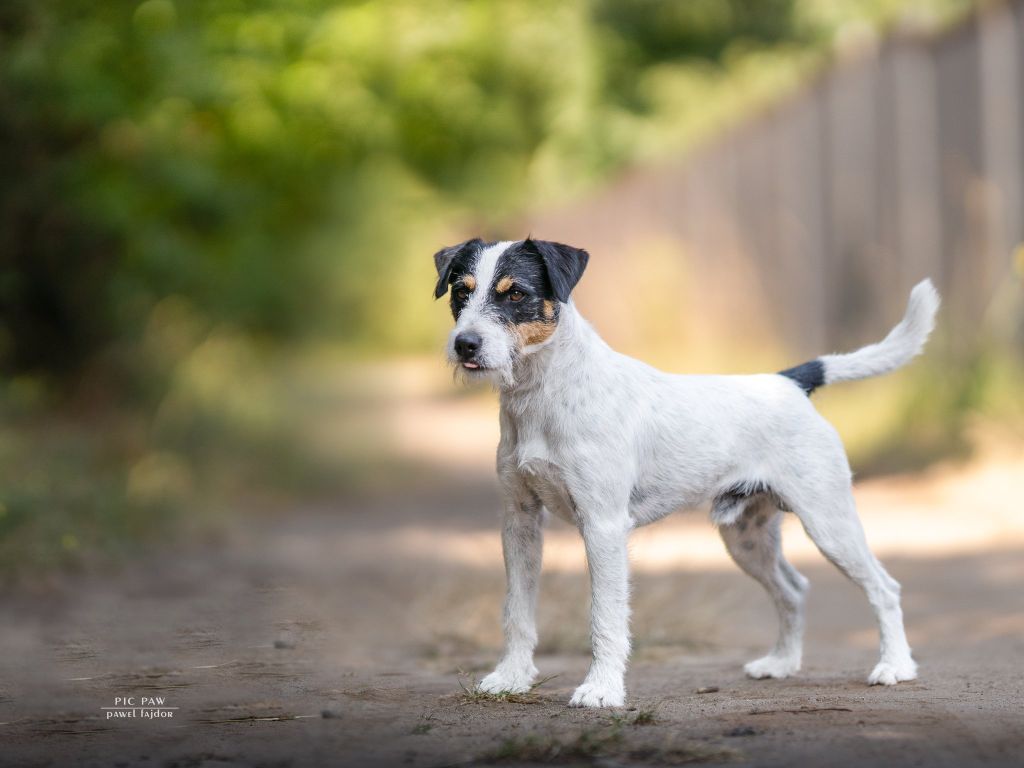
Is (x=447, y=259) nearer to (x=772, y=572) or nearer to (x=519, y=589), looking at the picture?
(x=519, y=589)

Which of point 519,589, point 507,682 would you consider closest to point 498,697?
point 507,682

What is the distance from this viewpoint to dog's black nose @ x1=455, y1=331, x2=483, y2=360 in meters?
4.77

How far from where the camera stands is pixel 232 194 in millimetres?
13461

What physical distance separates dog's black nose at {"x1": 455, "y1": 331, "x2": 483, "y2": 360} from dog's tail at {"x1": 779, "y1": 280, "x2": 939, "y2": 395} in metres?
1.59

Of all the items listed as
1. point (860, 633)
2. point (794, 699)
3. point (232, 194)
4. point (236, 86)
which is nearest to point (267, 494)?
point (232, 194)

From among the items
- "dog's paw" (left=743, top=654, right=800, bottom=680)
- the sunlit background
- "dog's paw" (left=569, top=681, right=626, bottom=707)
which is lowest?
"dog's paw" (left=569, top=681, right=626, bottom=707)

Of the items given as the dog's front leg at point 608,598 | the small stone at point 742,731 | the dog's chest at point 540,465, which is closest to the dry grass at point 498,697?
the dog's front leg at point 608,598

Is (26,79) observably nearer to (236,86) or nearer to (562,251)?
(236,86)

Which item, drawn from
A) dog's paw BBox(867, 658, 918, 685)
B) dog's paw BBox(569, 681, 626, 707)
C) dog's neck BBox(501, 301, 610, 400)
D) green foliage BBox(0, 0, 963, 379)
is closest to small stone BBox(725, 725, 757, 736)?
dog's paw BBox(569, 681, 626, 707)

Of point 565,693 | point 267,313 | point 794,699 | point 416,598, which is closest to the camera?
point 794,699

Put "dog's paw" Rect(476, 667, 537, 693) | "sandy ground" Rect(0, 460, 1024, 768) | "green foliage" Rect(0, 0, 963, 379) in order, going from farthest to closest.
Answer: "green foliage" Rect(0, 0, 963, 379)
"dog's paw" Rect(476, 667, 537, 693)
"sandy ground" Rect(0, 460, 1024, 768)

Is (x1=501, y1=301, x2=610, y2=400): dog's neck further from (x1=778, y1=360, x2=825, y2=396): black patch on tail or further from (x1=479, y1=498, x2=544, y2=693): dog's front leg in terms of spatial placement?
(x1=778, y1=360, x2=825, y2=396): black patch on tail

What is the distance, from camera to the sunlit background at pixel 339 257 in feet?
35.2

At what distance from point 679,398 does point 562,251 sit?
764 millimetres
